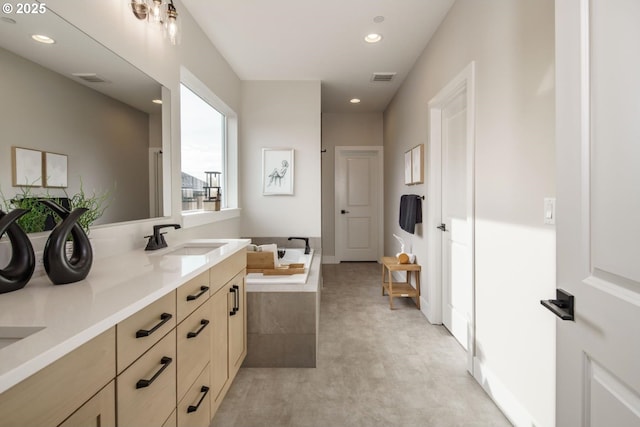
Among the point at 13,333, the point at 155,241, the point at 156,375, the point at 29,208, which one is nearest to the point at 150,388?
the point at 156,375

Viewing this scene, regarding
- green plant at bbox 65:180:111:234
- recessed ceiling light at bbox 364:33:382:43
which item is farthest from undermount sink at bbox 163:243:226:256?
recessed ceiling light at bbox 364:33:382:43

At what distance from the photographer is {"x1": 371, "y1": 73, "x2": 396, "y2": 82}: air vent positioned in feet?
12.6

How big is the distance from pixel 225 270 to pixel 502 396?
1.69m

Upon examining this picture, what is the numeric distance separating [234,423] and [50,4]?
207 cm

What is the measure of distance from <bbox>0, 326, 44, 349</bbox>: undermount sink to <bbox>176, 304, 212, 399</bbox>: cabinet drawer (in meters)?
0.53

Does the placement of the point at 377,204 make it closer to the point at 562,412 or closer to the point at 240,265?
the point at 240,265

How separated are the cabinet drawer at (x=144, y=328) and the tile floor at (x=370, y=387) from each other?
962mm

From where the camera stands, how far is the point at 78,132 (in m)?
1.34

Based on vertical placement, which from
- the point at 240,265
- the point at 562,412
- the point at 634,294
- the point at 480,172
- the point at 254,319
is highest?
the point at 480,172

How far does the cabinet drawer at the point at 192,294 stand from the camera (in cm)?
118

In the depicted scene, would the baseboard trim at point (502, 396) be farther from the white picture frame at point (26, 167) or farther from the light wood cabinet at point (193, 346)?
the white picture frame at point (26, 167)

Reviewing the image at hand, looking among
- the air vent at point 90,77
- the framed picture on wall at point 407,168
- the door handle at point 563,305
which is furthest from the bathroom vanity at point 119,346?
the framed picture on wall at point 407,168

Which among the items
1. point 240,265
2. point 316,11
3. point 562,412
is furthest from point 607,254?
point 316,11

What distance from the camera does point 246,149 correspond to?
407 cm
